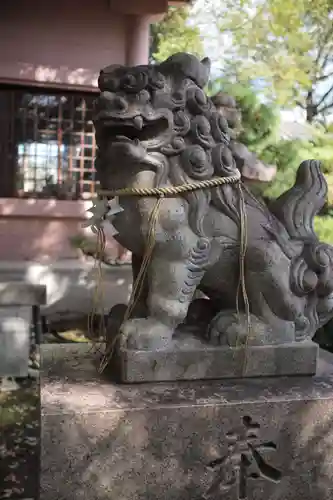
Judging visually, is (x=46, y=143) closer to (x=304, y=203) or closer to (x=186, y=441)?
(x=304, y=203)

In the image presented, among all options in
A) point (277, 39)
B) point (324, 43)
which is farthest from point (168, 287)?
point (324, 43)

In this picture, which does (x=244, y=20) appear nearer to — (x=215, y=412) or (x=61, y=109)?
(x=61, y=109)

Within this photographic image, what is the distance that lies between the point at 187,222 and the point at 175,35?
25.3 feet

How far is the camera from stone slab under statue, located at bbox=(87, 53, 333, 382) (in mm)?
1379

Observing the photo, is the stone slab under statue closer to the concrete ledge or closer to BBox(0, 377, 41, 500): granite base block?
BBox(0, 377, 41, 500): granite base block

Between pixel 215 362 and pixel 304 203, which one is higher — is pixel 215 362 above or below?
below

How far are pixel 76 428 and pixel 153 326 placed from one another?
322mm

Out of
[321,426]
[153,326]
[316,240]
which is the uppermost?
[316,240]

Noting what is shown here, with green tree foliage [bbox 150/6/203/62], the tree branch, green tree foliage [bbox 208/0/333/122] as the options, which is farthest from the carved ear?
the tree branch

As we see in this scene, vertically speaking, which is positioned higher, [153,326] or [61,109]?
[61,109]

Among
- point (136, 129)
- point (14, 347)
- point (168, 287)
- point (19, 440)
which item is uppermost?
point (136, 129)

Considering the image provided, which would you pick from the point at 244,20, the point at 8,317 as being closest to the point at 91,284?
the point at 8,317

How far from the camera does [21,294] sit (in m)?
3.81

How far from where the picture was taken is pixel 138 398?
52.4 inches
